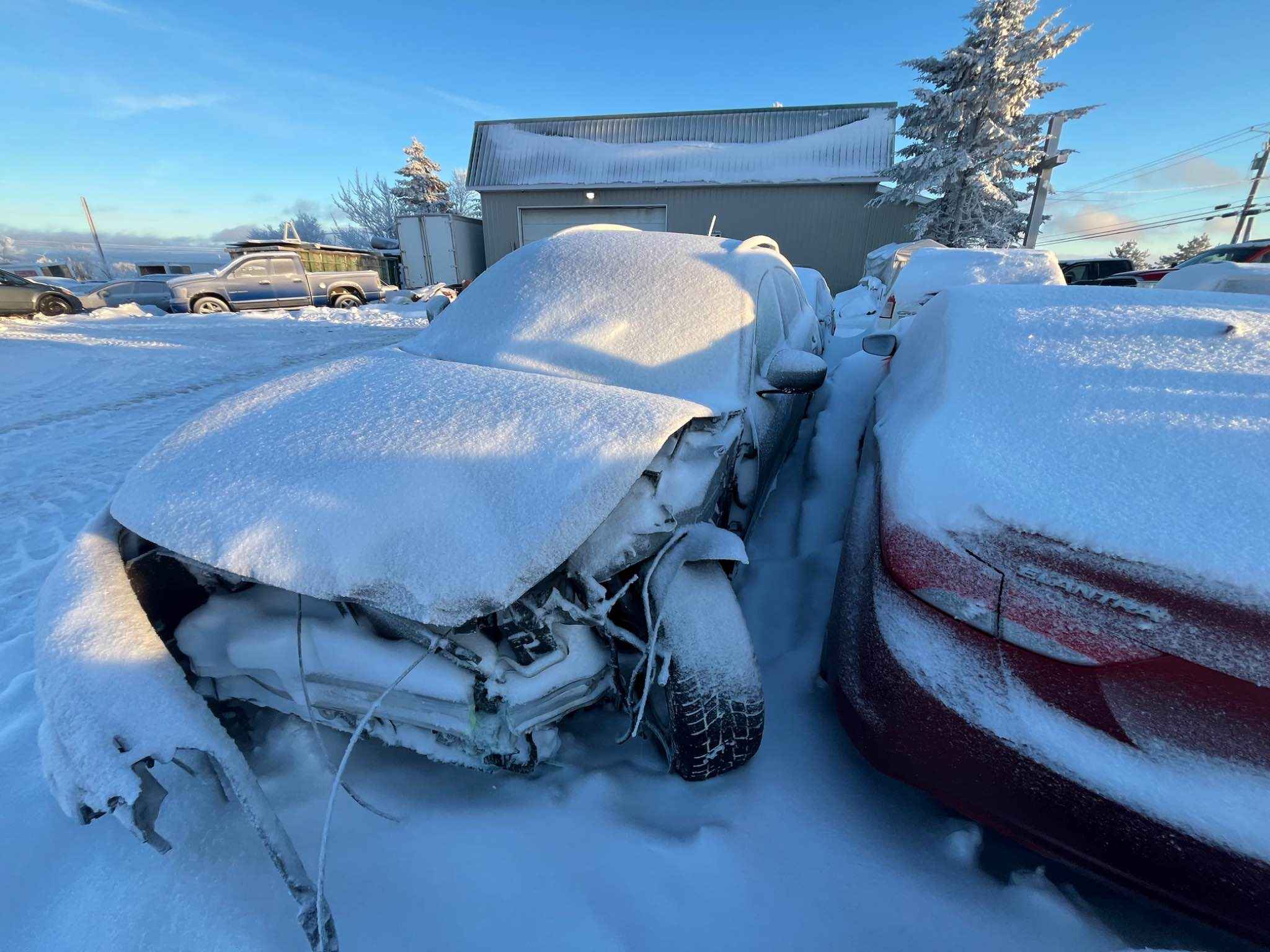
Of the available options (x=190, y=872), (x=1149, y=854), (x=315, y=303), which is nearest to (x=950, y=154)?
(x=315, y=303)

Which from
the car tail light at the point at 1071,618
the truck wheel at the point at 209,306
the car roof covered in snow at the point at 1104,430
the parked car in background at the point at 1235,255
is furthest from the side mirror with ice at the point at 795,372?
the truck wheel at the point at 209,306

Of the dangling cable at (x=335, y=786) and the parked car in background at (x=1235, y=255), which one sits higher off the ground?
the parked car in background at (x=1235, y=255)

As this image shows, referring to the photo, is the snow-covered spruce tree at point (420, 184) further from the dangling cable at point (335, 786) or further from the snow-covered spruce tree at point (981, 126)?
the dangling cable at point (335, 786)

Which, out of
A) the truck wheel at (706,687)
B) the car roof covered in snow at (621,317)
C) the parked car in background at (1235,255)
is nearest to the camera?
the truck wheel at (706,687)

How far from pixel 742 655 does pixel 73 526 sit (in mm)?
3560

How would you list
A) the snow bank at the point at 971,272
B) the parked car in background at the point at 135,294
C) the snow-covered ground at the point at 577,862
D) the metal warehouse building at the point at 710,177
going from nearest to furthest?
the snow-covered ground at the point at 577,862 < the snow bank at the point at 971,272 < the parked car in background at the point at 135,294 < the metal warehouse building at the point at 710,177

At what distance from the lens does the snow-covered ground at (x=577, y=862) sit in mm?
1297

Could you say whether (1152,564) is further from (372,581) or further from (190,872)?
(190,872)

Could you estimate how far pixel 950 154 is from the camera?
14352 mm

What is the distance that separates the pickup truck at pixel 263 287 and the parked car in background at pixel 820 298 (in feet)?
39.7

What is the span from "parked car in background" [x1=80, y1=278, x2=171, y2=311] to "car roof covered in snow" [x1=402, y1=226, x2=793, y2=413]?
15101 mm

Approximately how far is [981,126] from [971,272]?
1184 cm

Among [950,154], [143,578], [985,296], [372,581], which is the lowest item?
[143,578]

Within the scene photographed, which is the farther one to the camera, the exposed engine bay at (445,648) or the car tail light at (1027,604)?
the exposed engine bay at (445,648)
